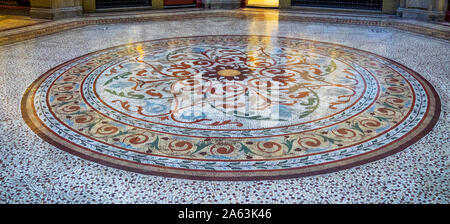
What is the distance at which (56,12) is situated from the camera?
6.31 metres

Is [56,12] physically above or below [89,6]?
below

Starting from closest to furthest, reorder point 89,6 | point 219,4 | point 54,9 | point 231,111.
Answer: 1. point 231,111
2. point 54,9
3. point 89,6
4. point 219,4

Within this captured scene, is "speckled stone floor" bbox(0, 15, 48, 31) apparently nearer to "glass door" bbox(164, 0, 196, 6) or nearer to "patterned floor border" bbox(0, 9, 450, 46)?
"patterned floor border" bbox(0, 9, 450, 46)

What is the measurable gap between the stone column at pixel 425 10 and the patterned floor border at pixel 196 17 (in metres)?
0.36

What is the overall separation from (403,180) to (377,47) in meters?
3.14

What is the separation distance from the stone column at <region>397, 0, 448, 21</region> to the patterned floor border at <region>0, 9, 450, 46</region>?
0.36m

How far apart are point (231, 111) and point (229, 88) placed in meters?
0.52

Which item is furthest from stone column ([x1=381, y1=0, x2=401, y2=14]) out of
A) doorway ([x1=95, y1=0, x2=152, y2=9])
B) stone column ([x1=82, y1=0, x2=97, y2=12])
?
stone column ([x1=82, y1=0, x2=97, y2=12])

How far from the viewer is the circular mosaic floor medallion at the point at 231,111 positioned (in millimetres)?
2150

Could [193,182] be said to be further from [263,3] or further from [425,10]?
[263,3]

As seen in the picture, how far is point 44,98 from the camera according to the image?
3021 millimetres

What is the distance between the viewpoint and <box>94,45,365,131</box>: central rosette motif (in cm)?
270

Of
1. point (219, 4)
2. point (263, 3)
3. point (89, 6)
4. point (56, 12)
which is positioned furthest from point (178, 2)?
point (56, 12)

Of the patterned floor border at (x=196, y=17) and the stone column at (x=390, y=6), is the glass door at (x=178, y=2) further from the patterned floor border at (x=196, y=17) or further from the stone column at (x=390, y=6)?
the stone column at (x=390, y=6)
